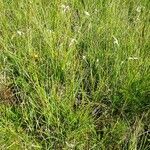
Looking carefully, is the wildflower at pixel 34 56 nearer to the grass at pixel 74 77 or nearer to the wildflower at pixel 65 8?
the grass at pixel 74 77

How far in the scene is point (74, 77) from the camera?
7.40 ft

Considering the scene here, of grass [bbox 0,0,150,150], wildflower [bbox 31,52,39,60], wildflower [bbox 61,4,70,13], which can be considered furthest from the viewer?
wildflower [bbox 61,4,70,13]

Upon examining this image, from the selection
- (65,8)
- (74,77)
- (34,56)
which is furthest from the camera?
(65,8)

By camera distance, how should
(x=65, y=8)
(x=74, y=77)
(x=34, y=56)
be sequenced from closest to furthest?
(x=74, y=77), (x=34, y=56), (x=65, y=8)

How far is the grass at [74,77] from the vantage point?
6.87 feet

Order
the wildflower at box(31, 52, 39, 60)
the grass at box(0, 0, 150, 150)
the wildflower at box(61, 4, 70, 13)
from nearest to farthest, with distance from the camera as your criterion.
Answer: the grass at box(0, 0, 150, 150) → the wildflower at box(31, 52, 39, 60) → the wildflower at box(61, 4, 70, 13)

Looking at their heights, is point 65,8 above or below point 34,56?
above

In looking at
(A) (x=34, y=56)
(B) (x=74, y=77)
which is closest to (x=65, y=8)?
(A) (x=34, y=56)

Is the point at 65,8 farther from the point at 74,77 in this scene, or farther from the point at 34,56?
the point at 74,77

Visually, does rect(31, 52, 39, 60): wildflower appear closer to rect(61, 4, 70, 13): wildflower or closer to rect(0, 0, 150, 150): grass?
rect(0, 0, 150, 150): grass

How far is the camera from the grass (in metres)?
2.09

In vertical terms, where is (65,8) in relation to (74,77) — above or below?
above

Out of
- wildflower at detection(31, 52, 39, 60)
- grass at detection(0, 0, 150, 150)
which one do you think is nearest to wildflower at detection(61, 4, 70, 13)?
grass at detection(0, 0, 150, 150)

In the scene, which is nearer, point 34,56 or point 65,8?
point 34,56
